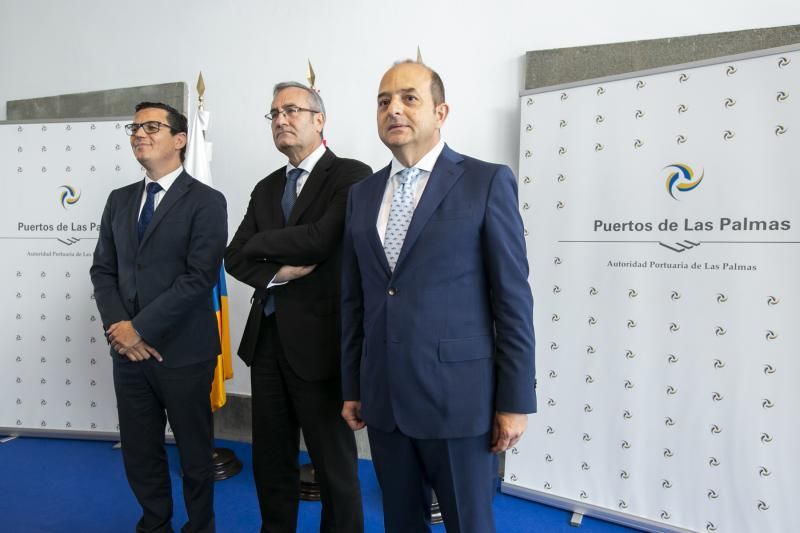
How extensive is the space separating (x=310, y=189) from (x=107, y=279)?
99 centimetres

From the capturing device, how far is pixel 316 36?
3.30m

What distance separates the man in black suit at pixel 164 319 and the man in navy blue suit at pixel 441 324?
94cm

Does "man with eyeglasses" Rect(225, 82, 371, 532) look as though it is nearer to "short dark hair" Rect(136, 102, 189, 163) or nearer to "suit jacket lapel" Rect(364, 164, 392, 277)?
"suit jacket lapel" Rect(364, 164, 392, 277)

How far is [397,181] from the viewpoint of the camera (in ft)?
4.89

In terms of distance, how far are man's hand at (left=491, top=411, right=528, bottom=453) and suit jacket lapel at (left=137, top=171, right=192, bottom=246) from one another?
1.51 m

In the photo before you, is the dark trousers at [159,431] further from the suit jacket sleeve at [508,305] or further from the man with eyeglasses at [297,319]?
the suit jacket sleeve at [508,305]

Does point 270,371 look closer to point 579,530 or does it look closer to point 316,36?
point 579,530

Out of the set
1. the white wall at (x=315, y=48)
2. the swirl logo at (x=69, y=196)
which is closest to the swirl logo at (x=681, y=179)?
Result: the white wall at (x=315, y=48)

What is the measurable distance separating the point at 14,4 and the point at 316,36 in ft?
8.72

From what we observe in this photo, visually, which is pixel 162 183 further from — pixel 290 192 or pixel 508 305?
pixel 508 305

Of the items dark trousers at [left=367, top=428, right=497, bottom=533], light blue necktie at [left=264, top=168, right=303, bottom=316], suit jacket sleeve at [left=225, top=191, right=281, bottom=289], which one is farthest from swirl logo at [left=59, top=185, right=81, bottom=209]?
dark trousers at [left=367, top=428, right=497, bottom=533]

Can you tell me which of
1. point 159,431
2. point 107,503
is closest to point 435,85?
point 159,431

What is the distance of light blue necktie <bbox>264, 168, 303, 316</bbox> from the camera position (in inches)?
74.4

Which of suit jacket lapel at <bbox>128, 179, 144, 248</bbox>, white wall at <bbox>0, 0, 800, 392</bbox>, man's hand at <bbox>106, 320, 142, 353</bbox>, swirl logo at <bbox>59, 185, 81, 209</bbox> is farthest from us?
swirl logo at <bbox>59, 185, 81, 209</bbox>
